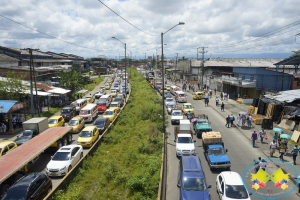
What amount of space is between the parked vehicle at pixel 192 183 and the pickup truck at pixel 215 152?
2376 millimetres

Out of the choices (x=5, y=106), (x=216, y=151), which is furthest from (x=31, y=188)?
(x=5, y=106)

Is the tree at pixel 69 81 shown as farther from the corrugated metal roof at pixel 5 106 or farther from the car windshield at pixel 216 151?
the car windshield at pixel 216 151

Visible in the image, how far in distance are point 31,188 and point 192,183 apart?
A: 7.75m

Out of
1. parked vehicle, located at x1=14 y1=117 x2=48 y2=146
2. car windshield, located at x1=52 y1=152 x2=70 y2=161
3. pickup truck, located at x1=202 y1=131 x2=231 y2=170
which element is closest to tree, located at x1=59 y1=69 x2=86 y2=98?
parked vehicle, located at x1=14 y1=117 x2=48 y2=146

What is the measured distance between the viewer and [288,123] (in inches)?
919

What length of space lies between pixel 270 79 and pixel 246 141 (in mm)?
21194

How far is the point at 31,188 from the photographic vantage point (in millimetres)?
10891

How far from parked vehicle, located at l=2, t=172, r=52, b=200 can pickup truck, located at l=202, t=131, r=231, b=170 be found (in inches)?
389

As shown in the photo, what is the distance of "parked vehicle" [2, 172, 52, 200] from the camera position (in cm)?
1045

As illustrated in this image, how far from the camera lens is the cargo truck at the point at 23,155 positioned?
1209cm

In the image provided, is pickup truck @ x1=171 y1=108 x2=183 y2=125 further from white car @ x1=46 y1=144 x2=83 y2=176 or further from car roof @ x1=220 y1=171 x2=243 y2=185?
car roof @ x1=220 y1=171 x2=243 y2=185

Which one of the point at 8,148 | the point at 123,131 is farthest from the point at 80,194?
the point at 123,131

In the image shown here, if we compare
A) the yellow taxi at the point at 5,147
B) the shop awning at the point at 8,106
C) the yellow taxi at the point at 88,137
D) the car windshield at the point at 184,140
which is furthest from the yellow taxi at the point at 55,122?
the car windshield at the point at 184,140

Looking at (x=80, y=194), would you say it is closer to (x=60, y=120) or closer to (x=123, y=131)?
(x=123, y=131)
